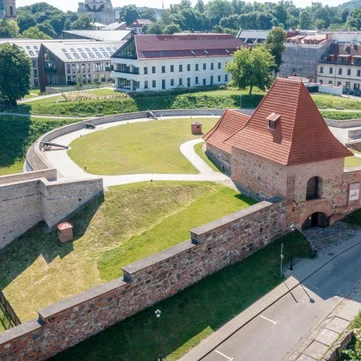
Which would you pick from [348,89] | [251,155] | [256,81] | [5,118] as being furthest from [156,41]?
[251,155]

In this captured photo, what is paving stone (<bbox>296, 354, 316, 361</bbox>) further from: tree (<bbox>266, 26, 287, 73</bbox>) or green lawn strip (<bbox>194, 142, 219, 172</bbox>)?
tree (<bbox>266, 26, 287, 73</bbox>)

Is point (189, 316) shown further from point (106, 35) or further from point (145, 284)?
point (106, 35)

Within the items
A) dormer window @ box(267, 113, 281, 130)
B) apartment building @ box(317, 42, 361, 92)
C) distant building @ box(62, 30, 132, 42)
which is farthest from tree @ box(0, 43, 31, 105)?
apartment building @ box(317, 42, 361, 92)

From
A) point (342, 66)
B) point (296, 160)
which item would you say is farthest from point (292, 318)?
point (342, 66)

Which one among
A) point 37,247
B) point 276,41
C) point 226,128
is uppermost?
point 276,41

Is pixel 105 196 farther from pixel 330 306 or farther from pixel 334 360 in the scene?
pixel 334 360

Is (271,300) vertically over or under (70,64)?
under
